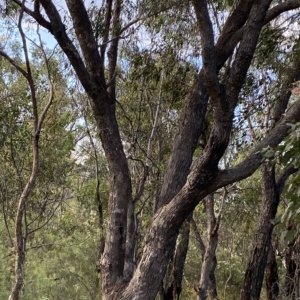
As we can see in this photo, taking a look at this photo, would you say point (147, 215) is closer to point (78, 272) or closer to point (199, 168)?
point (78, 272)

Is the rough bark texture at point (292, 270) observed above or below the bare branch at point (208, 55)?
below

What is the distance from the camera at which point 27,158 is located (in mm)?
9555

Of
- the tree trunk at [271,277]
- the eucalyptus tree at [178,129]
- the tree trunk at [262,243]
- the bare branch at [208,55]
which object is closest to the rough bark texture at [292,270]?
the tree trunk at [271,277]

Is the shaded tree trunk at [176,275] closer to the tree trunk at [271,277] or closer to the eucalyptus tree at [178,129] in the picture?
the tree trunk at [271,277]

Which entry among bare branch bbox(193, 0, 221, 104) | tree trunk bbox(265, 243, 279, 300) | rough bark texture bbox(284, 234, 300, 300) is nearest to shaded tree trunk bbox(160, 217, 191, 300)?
tree trunk bbox(265, 243, 279, 300)

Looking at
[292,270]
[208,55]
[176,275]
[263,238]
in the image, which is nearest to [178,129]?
[208,55]

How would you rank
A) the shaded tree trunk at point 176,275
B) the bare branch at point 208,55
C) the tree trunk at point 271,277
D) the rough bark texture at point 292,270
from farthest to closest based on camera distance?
the shaded tree trunk at point 176,275
the tree trunk at point 271,277
the rough bark texture at point 292,270
the bare branch at point 208,55

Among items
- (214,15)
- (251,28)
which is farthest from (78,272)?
(251,28)

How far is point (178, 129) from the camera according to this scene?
201 inches

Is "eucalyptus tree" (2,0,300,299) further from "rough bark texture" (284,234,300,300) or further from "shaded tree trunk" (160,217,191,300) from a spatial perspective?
"shaded tree trunk" (160,217,191,300)

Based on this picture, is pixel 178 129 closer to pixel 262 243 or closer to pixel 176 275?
pixel 262 243

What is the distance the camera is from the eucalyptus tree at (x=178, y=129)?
4.08 metres

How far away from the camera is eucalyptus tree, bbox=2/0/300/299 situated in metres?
4.08

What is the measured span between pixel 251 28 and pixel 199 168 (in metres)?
1.25
